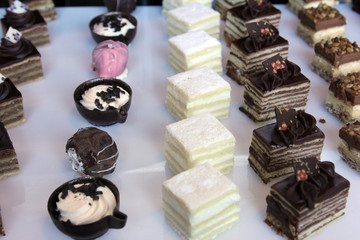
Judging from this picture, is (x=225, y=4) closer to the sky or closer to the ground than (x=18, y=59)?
closer to the sky

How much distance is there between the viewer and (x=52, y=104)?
18.4 feet

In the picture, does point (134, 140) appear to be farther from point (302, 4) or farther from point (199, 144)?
point (302, 4)

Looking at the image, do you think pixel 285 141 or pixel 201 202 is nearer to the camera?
pixel 201 202

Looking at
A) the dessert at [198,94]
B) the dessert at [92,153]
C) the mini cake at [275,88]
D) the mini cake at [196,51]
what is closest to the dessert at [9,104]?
the dessert at [92,153]

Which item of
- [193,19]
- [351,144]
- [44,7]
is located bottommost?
[44,7]

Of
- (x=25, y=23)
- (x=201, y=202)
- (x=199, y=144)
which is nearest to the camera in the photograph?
(x=201, y=202)

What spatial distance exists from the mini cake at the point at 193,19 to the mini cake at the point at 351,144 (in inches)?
94.4

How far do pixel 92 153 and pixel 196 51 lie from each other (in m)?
1.92

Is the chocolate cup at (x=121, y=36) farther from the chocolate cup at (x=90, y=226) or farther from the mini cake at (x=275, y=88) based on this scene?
the chocolate cup at (x=90, y=226)

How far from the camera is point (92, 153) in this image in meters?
4.46

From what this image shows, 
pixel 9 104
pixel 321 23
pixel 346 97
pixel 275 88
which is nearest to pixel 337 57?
pixel 346 97

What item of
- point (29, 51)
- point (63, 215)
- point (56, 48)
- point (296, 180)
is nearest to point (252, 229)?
point (296, 180)

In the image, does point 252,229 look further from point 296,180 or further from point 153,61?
point 153,61

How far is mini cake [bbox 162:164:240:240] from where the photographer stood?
12.5ft
